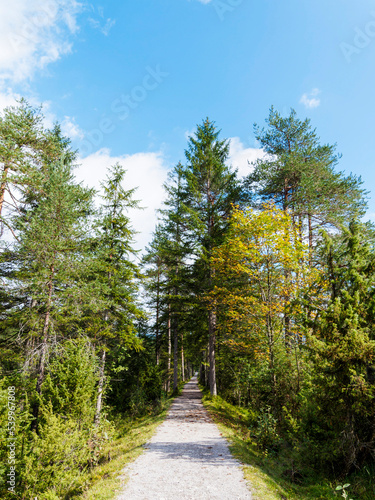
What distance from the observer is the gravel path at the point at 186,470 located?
494cm

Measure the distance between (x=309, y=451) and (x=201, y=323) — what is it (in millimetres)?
11163

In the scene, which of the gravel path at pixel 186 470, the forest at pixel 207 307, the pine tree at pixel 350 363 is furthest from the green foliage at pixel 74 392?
the pine tree at pixel 350 363

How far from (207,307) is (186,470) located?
8755 millimetres

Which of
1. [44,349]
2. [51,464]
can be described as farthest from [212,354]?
[51,464]

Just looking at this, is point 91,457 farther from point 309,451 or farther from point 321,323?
point 321,323

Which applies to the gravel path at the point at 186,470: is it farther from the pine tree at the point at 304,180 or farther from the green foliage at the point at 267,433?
the pine tree at the point at 304,180

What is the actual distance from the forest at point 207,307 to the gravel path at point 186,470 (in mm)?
1412

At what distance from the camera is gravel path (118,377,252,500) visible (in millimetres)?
4941

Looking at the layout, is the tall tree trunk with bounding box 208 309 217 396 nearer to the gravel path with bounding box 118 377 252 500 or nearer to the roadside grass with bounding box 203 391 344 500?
the roadside grass with bounding box 203 391 344 500

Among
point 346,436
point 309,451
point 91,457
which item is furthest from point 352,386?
point 91,457

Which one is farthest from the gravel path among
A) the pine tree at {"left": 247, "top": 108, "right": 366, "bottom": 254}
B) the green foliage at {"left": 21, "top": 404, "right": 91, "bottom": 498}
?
the pine tree at {"left": 247, "top": 108, "right": 366, "bottom": 254}

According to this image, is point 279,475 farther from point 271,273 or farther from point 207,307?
point 207,307

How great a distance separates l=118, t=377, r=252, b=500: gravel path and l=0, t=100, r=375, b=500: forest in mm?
1412

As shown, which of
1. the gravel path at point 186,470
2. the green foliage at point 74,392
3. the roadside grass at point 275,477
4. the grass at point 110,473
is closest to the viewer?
the gravel path at point 186,470
